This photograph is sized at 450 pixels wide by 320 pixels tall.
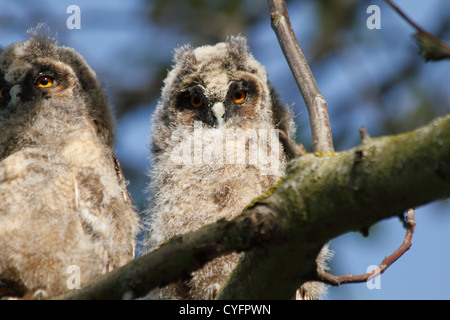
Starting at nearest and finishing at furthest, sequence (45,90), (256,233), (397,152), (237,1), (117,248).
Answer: (397,152) < (256,233) < (117,248) < (45,90) < (237,1)

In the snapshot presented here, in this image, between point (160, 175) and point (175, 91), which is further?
point (175, 91)

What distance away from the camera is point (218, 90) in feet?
12.4

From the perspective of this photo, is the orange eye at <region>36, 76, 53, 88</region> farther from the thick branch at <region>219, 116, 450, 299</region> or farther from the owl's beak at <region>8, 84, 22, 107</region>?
the thick branch at <region>219, 116, 450, 299</region>

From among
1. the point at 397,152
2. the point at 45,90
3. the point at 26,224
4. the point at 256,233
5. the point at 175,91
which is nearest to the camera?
the point at 397,152

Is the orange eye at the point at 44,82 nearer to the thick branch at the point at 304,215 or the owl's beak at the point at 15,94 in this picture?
the owl's beak at the point at 15,94

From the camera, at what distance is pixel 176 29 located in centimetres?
549

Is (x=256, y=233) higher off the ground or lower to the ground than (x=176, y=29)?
lower

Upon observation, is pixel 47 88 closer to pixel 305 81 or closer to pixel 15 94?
pixel 15 94

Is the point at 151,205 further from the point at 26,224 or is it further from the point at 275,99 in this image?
the point at 275,99

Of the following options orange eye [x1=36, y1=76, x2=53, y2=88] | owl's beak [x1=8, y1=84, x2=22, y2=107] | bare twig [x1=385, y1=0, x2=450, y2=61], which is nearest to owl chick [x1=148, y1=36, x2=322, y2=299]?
orange eye [x1=36, y1=76, x2=53, y2=88]

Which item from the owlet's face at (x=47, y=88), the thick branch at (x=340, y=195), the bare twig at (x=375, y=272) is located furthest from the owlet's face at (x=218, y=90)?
the thick branch at (x=340, y=195)

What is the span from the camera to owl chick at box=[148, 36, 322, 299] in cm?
327

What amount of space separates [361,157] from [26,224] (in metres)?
2.02

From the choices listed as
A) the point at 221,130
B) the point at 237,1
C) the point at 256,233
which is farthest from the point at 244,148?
the point at 237,1
